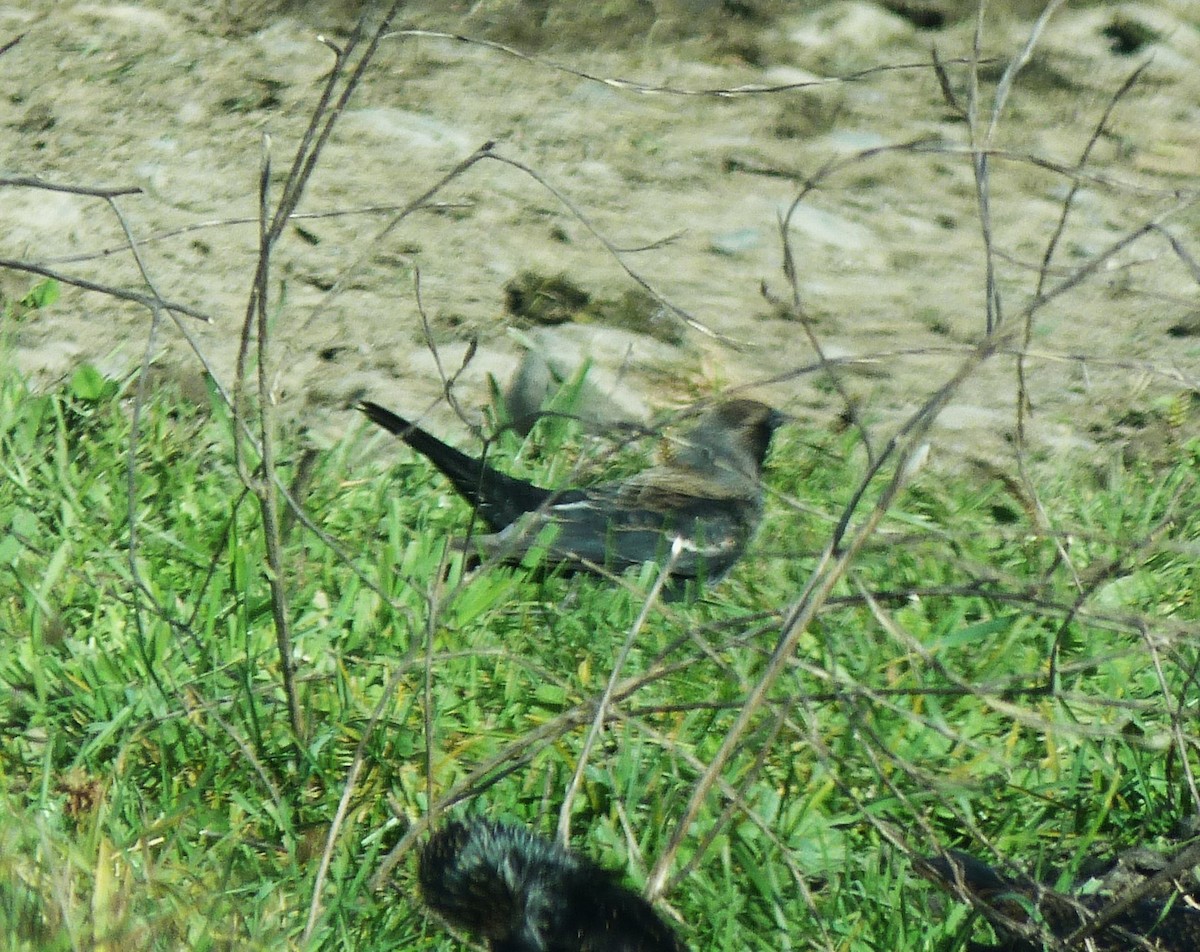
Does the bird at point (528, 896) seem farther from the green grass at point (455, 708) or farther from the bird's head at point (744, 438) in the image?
the bird's head at point (744, 438)

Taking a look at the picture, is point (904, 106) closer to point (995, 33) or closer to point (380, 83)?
Result: point (995, 33)

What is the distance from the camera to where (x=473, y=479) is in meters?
4.01

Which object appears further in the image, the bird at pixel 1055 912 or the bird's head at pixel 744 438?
the bird's head at pixel 744 438

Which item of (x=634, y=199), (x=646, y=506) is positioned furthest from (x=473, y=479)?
(x=634, y=199)

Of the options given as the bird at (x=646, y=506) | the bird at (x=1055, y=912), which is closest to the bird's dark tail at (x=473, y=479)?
the bird at (x=646, y=506)

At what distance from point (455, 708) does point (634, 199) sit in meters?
2.18

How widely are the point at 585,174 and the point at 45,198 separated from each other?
1.64m

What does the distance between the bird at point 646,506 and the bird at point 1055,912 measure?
1.34 m

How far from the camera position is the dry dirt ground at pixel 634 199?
14.9 feet

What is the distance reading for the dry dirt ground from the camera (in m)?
4.53

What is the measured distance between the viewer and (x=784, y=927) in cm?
263

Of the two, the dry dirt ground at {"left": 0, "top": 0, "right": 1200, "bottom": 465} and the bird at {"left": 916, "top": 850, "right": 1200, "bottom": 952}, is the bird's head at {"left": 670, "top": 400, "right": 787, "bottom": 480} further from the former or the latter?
the bird at {"left": 916, "top": 850, "right": 1200, "bottom": 952}

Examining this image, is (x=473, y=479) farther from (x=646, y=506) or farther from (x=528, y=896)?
(x=528, y=896)

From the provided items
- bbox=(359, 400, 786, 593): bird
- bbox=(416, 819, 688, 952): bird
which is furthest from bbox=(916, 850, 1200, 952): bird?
bbox=(359, 400, 786, 593): bird
